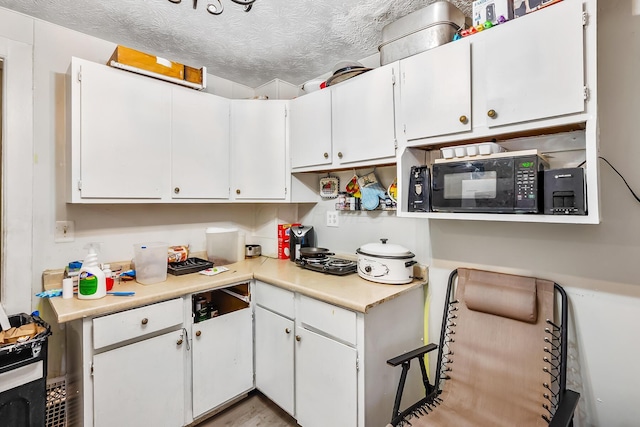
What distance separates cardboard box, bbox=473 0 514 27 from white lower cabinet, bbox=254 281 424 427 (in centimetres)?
148

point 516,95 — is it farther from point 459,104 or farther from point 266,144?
point 266,144

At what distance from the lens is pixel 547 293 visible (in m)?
1.45

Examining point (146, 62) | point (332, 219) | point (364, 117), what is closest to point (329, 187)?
point (332, 219)

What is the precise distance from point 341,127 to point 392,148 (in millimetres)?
439

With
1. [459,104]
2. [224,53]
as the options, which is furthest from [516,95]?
[224,53]

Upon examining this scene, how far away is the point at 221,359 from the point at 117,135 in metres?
1.57

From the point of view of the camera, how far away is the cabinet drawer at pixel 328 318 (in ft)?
5.08

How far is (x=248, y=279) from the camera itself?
6.98 ft

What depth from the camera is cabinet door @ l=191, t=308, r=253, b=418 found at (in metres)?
1.88

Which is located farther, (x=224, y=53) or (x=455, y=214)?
(x=224, y=53)

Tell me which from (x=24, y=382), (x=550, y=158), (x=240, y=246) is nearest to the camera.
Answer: (x=24, y=382)

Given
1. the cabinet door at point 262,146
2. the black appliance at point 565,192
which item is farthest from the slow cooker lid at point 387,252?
the cabinet door at point 262,146

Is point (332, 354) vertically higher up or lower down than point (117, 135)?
lower down

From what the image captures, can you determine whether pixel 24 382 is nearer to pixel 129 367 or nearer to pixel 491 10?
pixel 129 367
